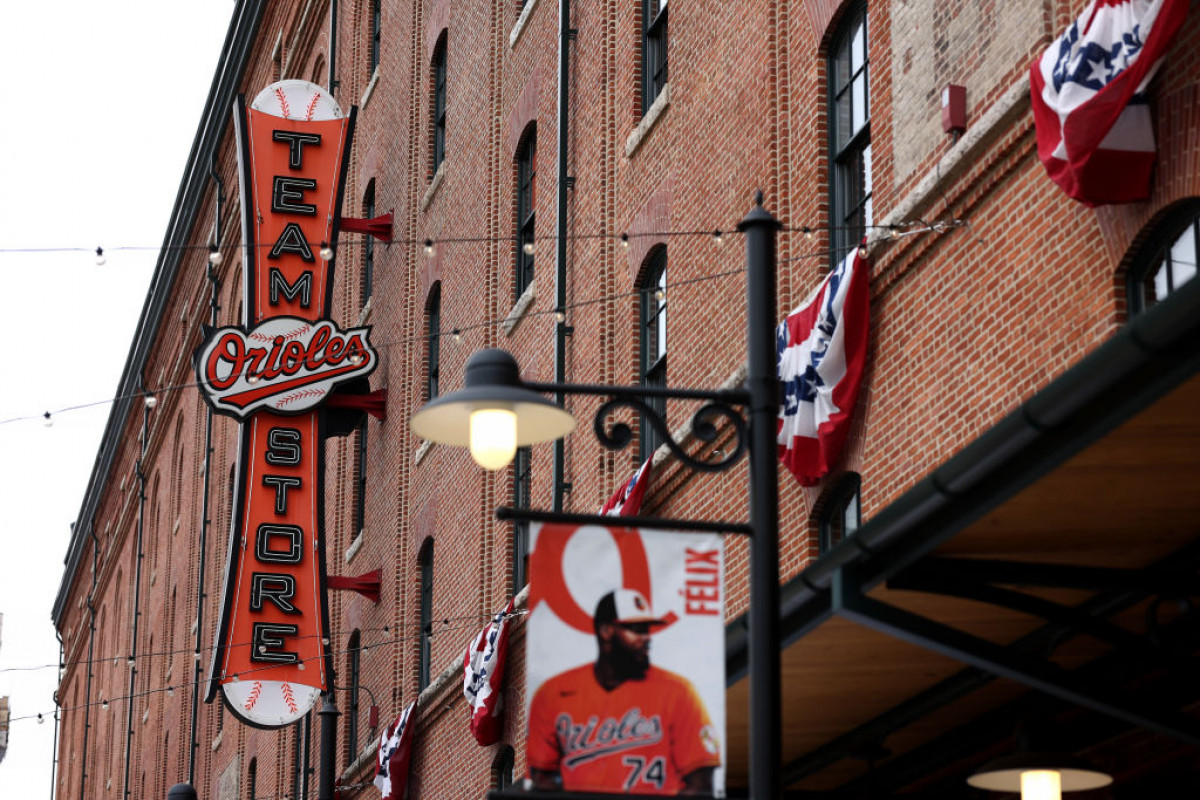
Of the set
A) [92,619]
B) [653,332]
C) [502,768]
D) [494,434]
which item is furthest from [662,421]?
[92,619]

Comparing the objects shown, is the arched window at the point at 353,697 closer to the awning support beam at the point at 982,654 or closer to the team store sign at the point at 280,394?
the team store sign at the point at 280,394

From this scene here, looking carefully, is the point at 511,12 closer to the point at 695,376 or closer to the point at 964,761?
the point at 695,376

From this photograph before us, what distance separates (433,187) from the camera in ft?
101

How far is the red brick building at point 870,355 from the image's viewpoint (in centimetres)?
1099

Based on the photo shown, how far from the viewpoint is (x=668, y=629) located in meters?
9.14

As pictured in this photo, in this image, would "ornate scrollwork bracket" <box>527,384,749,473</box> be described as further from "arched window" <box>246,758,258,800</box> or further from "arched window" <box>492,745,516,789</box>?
"arched window" <box>246,758,258,800</box>

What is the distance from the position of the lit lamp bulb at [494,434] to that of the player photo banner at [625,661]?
37 cm

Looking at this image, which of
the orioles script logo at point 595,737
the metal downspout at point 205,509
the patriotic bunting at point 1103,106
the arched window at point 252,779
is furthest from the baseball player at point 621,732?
the metal downspout at point 205,509

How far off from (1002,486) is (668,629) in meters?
2.00

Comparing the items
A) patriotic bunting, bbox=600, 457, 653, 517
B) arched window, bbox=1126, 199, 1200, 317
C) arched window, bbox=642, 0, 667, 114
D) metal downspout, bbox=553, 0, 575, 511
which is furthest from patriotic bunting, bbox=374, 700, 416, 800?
arched window, bbox=1126, 199, 1200, 317

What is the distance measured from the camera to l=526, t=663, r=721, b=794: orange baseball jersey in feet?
29.3

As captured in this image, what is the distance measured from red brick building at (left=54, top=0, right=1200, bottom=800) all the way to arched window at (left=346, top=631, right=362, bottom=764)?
16 cm

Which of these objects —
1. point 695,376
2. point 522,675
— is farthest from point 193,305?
point 695,376

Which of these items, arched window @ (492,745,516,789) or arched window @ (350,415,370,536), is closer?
arched window @ (492,745,516,789)
